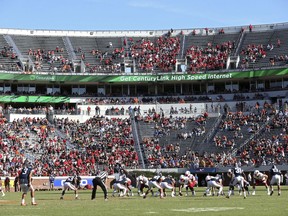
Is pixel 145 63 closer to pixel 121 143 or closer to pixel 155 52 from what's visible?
pixel 155 52

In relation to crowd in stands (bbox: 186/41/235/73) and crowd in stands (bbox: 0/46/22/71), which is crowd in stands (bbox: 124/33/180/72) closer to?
crowd in stands (bbox: 186/41/235/73)

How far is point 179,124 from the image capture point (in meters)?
69.8

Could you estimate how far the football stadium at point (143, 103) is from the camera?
197 feet

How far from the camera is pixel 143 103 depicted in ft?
251

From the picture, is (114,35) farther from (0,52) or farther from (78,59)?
(0,52)

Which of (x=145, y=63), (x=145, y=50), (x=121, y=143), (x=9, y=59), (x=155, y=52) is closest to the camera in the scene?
(x=121, y=143)

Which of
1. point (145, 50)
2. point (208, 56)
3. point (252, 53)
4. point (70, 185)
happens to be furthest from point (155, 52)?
point (70, 185)

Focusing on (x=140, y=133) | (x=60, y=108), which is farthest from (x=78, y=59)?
(x=140, y=133)

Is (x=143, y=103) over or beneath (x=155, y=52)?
beneath

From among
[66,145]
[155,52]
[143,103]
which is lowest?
[66,145]

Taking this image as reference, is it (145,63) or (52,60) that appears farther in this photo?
(145,63)

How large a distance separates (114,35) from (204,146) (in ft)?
95.5

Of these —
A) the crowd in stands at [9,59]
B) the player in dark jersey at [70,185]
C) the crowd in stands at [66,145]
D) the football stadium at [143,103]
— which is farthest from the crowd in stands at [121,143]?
the player in dark jersey at [70,185]

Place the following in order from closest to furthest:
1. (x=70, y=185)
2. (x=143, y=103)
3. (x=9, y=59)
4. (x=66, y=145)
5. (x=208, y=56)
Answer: (x=70, y=185), (x=66, y=145), (x=143, y=103), (x=9, y=59), (x=208, y=56)
